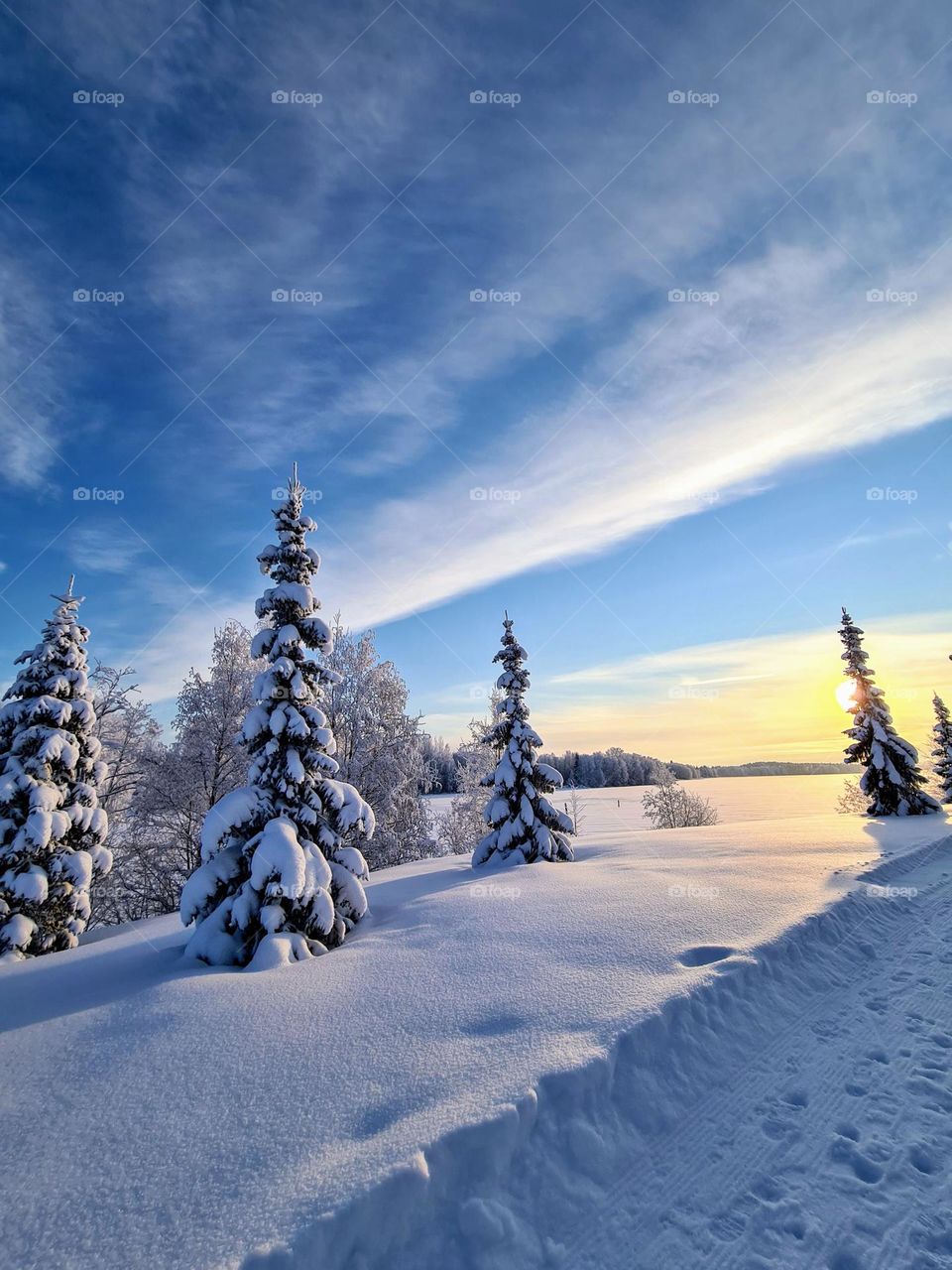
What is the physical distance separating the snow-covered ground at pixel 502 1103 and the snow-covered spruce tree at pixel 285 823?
86cm

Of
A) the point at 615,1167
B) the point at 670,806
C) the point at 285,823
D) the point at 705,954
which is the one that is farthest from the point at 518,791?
the point at 670,806

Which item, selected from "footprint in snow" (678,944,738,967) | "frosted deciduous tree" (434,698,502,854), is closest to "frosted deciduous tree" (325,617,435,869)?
"frosted deciduous tree" (434,698,502,854)

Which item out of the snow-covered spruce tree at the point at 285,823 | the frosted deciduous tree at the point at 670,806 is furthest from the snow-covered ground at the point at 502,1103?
the frosted deciduous tree at the point at 670,806

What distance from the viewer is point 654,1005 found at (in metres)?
5.13

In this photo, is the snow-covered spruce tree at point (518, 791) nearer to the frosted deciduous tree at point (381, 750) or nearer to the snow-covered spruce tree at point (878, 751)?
the frosted deciduous tree at point (381, 750)

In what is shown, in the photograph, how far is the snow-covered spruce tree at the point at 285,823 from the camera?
820 centimetres

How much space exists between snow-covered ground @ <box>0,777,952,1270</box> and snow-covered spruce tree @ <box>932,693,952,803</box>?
3562 centimetres

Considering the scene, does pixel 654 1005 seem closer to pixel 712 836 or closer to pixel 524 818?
pixel 524 818

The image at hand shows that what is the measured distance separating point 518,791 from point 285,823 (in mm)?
9087

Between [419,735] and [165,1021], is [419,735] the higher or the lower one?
the higher one

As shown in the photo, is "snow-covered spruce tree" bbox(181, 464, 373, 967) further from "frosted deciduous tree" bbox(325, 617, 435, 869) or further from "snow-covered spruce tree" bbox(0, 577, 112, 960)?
"frosted deciduous tree" bbox(325, 617, 435, 869)

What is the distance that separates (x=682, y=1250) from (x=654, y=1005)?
6.68ft

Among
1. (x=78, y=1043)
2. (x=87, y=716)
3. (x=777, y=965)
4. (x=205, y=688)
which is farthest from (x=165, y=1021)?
(x=205, y=688)

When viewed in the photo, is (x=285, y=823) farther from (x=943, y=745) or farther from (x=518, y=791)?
(x=943, y=745)
